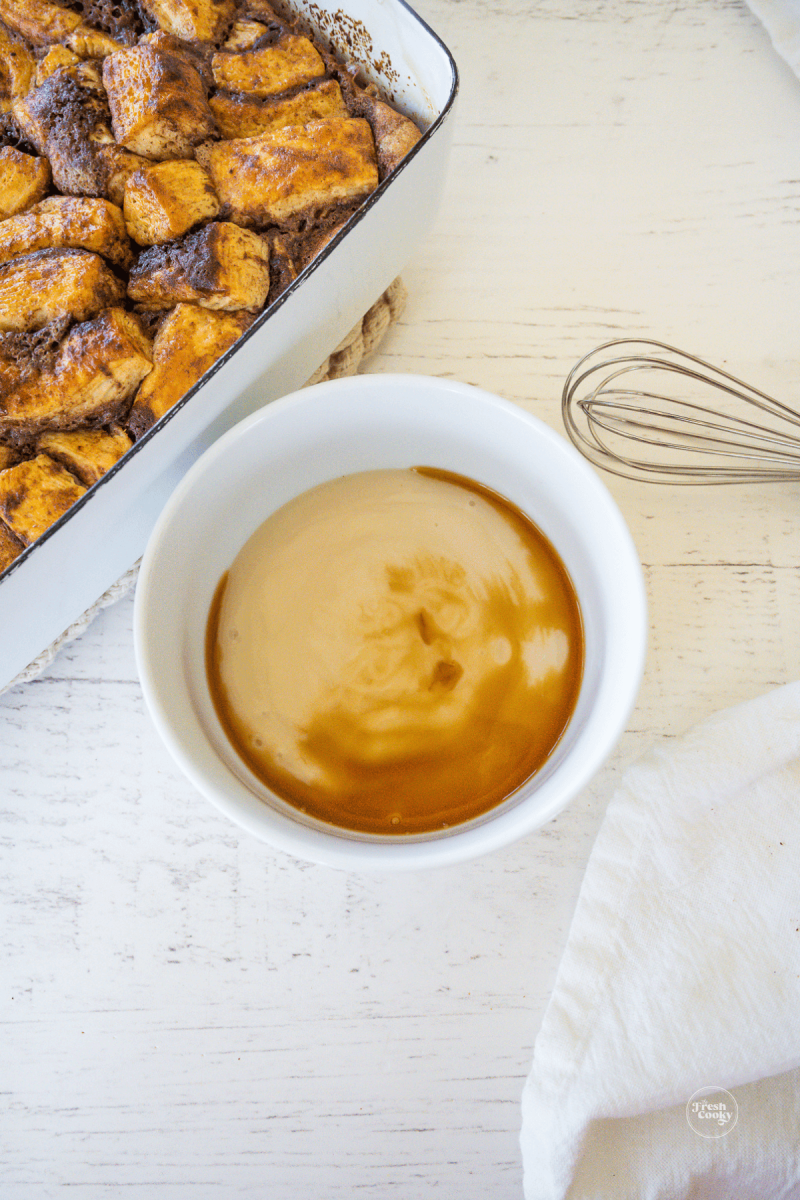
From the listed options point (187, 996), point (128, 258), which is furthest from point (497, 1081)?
point (128, 258)

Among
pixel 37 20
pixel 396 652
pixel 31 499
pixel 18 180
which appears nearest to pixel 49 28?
pixel 37 20

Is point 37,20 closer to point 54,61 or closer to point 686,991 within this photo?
point 54,61

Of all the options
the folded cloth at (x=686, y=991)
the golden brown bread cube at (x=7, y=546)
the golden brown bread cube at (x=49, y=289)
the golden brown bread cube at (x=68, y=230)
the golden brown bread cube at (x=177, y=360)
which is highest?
the golden brown bread cube at (x=68, y=230)

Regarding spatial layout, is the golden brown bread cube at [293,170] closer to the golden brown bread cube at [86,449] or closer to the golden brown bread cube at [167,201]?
the golden brown bread cube at [167,201]

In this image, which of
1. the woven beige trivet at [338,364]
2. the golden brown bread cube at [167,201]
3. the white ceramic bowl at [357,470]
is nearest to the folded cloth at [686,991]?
the white ceramic bowl at [357,470]

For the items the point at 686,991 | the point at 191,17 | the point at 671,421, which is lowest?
the point at 686,991

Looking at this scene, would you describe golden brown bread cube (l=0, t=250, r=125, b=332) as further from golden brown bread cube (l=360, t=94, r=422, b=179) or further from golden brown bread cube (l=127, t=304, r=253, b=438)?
golden brown bread cube (l=360, t=94, r=422, b=179)
